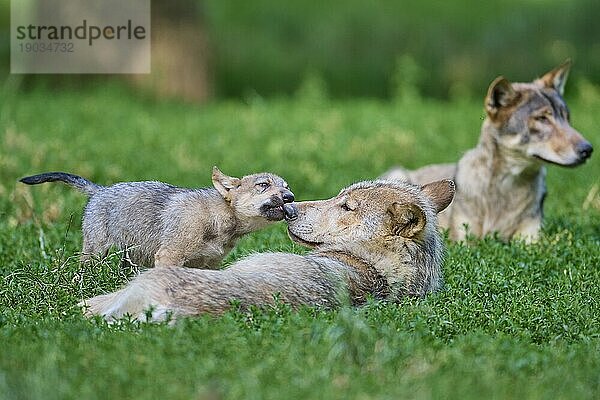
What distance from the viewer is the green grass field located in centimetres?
495

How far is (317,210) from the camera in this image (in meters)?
7.31

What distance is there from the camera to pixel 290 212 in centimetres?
722

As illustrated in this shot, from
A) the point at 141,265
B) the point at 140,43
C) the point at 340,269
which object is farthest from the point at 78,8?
the point at 340,269

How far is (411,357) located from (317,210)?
2.10m

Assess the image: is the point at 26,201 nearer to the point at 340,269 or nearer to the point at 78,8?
the point at 340,269

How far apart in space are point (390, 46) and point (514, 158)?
12386 millimetres

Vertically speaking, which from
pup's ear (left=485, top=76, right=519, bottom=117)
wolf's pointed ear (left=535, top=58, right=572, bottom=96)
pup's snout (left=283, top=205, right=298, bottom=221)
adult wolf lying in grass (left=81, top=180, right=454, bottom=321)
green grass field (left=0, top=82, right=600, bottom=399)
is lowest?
green grass field (left=0, top=82, right=600, bottom=399)

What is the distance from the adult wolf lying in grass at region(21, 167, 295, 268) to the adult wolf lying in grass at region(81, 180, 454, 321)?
268 mm

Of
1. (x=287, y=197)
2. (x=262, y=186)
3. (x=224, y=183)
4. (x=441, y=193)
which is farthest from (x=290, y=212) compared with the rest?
(x=441, y=193)

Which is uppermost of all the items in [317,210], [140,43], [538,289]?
[140,43]

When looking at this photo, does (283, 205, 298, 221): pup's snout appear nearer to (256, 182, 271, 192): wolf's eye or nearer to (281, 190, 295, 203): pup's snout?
(281, 190, 295, 203): pup's snout

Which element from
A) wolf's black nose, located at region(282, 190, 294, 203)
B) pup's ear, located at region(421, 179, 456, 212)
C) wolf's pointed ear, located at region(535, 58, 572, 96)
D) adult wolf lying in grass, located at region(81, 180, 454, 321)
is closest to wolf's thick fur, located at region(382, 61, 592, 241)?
wolf's pointed ear, located at region(535, 58, 572, 96)

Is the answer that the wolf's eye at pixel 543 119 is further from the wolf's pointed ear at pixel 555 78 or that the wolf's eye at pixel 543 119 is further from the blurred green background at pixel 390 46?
the blurred green background at pixel 390 46

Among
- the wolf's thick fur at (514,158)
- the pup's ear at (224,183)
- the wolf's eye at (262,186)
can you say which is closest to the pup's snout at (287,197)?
the wolf's eye at (262,186)
